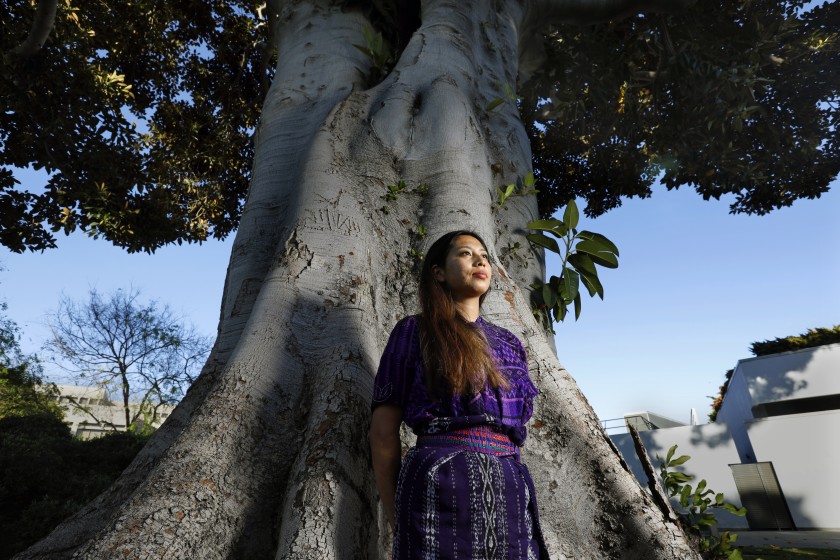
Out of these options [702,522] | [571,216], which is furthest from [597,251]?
[702,522]

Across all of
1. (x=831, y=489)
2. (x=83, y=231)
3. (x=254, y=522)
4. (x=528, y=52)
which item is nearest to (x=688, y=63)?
(x=528, y=52)

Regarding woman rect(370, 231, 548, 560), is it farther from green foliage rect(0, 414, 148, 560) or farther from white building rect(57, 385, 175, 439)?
white building rect(57, 385, 175, 439)

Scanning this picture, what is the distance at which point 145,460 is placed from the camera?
2227 millimetres

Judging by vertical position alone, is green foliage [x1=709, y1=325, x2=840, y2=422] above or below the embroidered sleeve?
above

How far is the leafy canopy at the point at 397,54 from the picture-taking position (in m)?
6.14

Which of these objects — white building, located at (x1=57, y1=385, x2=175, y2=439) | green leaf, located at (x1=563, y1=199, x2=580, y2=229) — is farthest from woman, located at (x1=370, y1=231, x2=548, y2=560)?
white building, located at (x1=57, y1=385, x2=175, y2=439)

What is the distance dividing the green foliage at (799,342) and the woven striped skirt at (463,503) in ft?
43.1

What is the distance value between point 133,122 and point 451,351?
6.73 m

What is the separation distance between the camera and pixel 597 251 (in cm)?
336

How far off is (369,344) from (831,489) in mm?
11497

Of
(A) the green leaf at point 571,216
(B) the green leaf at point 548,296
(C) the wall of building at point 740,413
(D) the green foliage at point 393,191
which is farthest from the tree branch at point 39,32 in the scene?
(C) the wall of building at point 740,413

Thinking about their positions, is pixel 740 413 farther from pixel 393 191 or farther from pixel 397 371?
pixel 397 371

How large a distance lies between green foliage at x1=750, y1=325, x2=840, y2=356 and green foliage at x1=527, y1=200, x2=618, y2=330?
1118 centimetres

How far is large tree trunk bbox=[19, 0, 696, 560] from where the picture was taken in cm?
163
